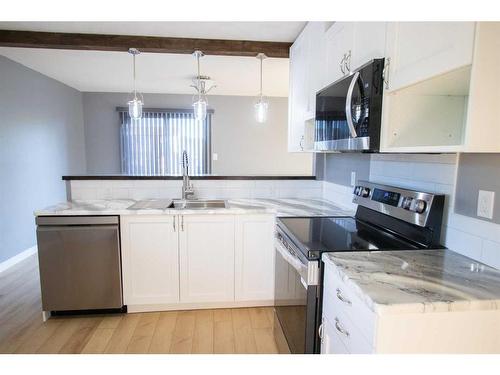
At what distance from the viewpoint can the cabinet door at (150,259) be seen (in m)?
2.23

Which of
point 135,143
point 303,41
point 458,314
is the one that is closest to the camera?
point 458,314

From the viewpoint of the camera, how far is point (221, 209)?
7.46ft

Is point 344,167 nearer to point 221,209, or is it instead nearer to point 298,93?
point 298,93

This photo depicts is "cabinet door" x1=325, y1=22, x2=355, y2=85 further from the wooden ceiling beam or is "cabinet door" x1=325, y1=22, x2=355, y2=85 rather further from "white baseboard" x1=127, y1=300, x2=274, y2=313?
"white baseboard" x1=127, y1=300, x2=274, y2=313

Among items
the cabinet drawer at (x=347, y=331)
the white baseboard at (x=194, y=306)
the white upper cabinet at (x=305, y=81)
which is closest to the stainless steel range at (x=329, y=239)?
the cabinet drawer at (x=347, y=331)

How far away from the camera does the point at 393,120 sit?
4.03 feet

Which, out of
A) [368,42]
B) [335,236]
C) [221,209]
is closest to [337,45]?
[368,42]

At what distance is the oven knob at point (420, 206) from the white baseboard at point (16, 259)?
3.92 m

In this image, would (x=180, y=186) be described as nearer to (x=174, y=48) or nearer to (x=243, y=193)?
(x=243, y=193)

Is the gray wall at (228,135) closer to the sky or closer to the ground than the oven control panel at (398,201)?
closer to the sky

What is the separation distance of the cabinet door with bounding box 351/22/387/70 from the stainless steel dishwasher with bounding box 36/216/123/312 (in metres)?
1.90

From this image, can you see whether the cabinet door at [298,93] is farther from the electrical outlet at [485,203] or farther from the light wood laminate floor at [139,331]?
the light wood laminate floor at [139,331]
